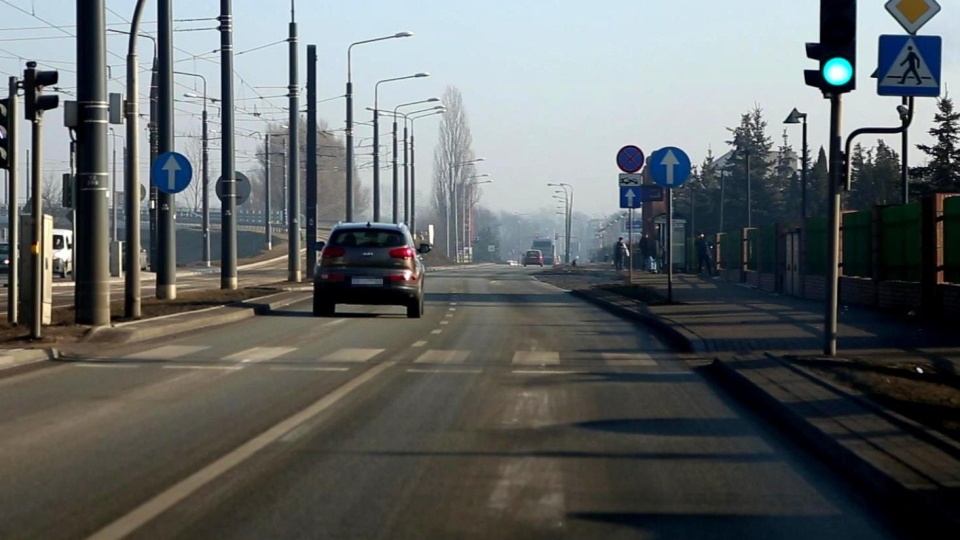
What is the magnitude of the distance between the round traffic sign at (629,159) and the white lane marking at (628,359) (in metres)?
13.2

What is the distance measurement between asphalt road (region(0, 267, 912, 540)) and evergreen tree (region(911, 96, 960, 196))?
109ft

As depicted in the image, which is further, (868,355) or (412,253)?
(412,253)

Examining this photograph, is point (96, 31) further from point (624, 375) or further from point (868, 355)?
point (868, 355)

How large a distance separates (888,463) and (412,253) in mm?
16108

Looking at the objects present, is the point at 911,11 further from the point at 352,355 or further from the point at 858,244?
the point at 858,244

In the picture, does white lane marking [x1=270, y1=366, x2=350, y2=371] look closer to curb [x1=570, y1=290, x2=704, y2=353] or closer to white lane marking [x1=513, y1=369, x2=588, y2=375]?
white lane marking [x1=513, y1=369, x2=588, y2=375]

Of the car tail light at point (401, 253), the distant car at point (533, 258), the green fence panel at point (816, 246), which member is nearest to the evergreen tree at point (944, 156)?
the green fence panel at point (816, 246)

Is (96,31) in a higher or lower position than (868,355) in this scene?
higher

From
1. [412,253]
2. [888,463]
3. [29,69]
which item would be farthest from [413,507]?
[412,253]

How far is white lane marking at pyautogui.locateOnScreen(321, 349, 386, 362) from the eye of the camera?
15.5 metres

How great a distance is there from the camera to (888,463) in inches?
316

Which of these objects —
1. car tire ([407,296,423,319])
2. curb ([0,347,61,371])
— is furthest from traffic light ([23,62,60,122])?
car tire ([407,296,423,319])

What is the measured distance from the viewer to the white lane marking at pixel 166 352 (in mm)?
15703

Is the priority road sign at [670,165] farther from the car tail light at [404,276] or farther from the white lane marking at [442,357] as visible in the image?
the white lane marking at [442,357]
